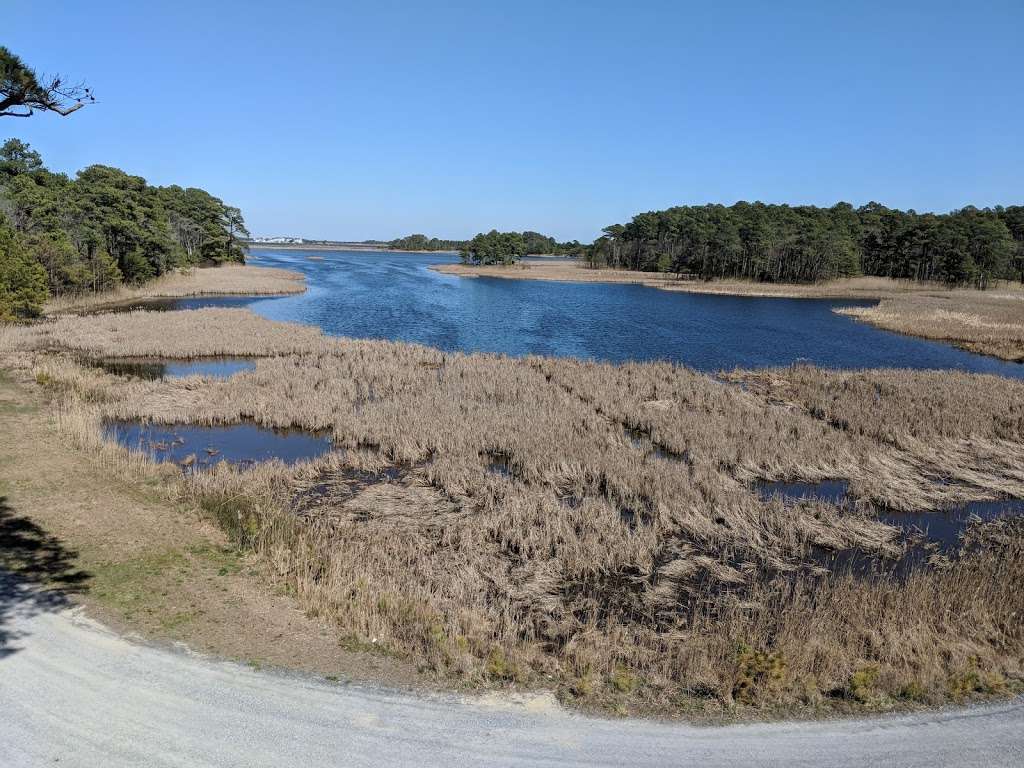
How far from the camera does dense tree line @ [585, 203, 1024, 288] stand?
9962 cm

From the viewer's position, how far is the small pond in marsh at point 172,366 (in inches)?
1246

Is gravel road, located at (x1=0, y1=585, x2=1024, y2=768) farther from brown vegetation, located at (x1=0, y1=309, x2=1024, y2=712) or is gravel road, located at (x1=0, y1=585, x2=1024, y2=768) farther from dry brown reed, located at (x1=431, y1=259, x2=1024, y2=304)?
dry brown reed, located at (x1=431, y1=259, x2=1024, y2=304)

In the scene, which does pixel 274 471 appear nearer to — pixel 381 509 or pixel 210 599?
pixel 381 509

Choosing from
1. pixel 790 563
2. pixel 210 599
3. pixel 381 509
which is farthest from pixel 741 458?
pixel 210 599

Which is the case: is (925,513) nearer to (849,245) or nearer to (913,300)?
(913,300)

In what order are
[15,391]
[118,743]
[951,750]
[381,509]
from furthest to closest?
[15,391]
[381,509]
[951,750]
[118,743]

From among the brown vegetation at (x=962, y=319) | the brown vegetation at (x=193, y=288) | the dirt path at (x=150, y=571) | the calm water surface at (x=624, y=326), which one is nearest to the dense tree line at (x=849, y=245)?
the brown vegetation at (x=962, y=319)

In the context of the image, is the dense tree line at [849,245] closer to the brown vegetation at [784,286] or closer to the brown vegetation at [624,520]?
the brown vegetation at [784,286]

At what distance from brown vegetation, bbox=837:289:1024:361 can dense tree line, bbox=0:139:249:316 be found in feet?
229

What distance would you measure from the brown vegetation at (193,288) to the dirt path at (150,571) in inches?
1699

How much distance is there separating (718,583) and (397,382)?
62.7 feet

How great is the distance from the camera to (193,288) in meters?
71.4

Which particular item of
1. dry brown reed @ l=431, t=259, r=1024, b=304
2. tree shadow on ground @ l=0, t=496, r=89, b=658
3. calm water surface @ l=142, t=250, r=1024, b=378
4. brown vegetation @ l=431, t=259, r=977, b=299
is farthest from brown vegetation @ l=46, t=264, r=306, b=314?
brown vegetation @ l=431, t=259, r=977, b=299

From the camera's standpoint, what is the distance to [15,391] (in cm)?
2381
